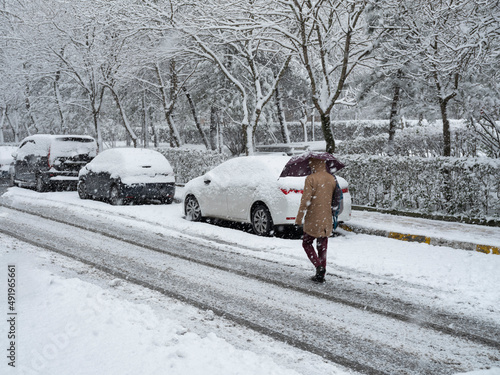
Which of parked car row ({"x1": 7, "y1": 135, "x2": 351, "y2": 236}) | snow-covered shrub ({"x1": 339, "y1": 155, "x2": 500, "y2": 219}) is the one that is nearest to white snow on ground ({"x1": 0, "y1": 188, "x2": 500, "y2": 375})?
parked car row ({"x1": 7, "y1": 135, "x2": 351, "y2": 236})

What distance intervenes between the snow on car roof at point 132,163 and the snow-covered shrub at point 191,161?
3.24 m

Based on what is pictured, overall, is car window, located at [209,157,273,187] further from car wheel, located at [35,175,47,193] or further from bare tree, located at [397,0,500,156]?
car wheel, located at [35,175,47,193]

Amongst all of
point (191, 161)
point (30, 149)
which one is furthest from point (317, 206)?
point (30, 149)

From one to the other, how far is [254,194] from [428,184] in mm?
4156

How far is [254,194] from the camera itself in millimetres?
10094

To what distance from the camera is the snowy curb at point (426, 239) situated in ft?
27.7

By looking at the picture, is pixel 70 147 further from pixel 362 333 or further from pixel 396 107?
pixel 362 333

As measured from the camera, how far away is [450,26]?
32.4 ft

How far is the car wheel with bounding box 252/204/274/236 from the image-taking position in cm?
986

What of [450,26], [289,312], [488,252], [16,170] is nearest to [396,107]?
[450,26]

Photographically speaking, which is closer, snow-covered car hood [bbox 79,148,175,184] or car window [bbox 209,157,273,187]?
car window [bbox 209,157,273,187]

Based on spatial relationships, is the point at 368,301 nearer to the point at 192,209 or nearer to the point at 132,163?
the point at 192,209

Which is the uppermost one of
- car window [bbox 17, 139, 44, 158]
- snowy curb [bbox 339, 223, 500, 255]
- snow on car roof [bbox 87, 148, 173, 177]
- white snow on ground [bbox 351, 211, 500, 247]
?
car window [bbox 17, 139, 44, 158]

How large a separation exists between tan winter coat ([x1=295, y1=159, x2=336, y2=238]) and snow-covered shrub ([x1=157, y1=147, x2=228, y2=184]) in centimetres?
1139
